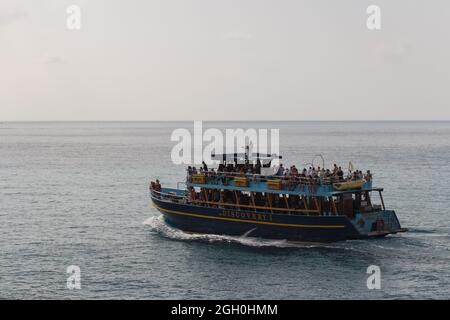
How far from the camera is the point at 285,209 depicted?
139ft

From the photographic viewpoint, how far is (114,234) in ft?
162

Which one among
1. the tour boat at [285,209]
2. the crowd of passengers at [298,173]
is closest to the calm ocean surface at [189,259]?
the tour boat at [285,209]


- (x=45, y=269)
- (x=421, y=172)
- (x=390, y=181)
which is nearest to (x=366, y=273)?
(x=45, y=269)

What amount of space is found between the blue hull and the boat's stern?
26.7 inches

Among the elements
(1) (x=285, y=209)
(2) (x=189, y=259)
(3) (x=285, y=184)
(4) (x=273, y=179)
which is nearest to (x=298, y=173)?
(3) (x=285, y=184)

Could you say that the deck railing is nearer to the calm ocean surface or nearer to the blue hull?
the blue hull

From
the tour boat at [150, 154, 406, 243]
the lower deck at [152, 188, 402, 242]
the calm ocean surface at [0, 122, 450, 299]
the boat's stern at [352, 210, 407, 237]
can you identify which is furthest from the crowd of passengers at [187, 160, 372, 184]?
the calm ocean surface at [0, 122, 450, 299]

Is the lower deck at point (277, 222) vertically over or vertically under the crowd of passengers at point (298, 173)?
under

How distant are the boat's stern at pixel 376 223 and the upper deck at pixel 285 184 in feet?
5.39

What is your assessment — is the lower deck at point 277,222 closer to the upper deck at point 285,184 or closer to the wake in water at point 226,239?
the wake in water at point 226,239

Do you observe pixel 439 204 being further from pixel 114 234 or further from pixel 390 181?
pixel 114 234

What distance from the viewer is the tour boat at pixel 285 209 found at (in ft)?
137

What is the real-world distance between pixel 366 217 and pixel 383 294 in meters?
9.02

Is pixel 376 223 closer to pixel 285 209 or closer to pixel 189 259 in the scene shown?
pixel 285 209
